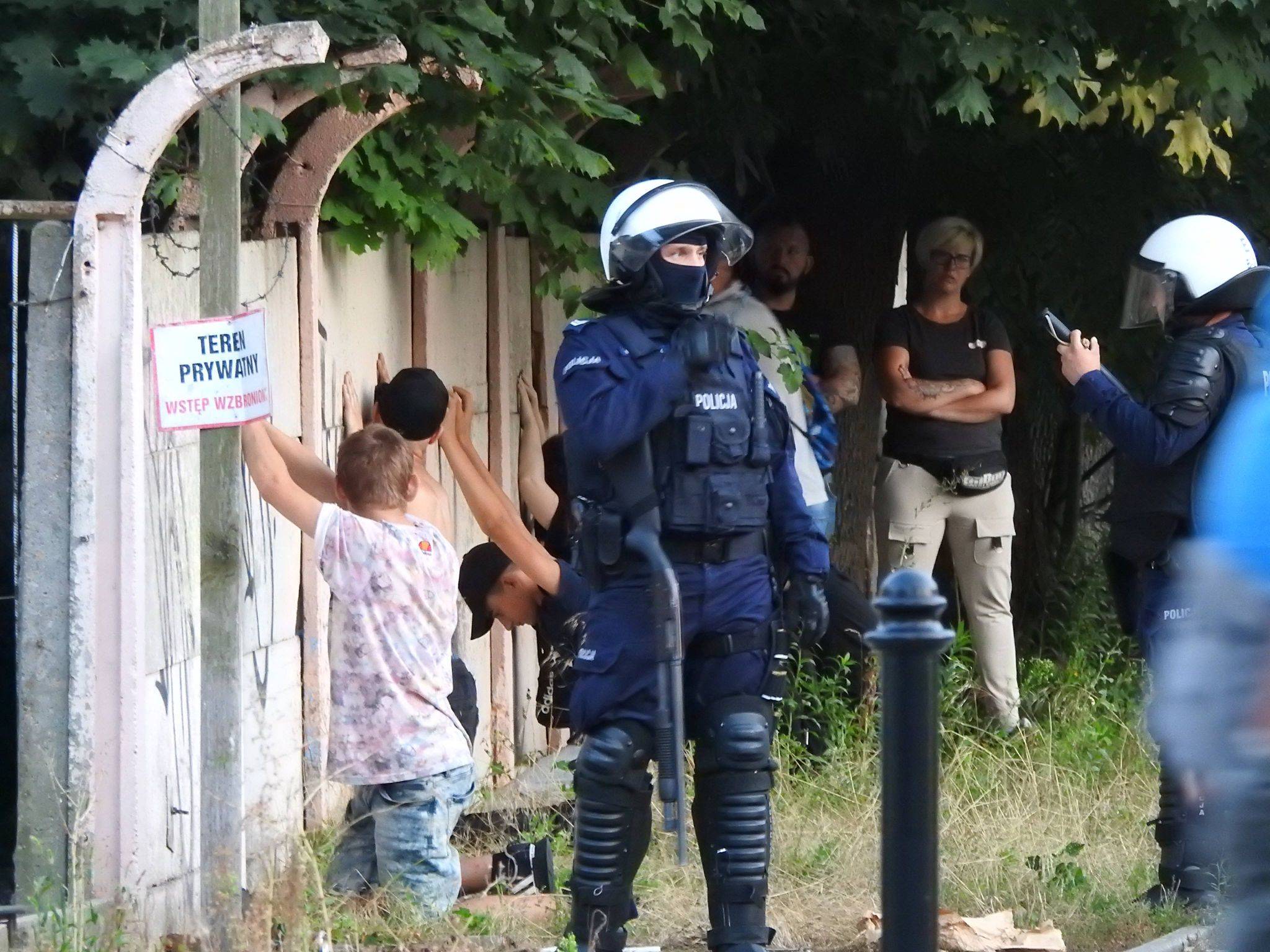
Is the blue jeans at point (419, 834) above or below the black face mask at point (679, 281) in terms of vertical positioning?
below

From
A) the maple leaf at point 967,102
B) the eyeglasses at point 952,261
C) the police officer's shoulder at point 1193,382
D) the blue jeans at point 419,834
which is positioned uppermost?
the maple leaf at point 967,102

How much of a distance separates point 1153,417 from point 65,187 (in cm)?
302

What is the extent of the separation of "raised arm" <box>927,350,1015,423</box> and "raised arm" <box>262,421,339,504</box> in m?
3.42

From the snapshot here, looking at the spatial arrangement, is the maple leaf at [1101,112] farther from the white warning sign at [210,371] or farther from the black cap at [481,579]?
the white warning sign at [210,371]

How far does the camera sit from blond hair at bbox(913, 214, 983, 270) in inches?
335

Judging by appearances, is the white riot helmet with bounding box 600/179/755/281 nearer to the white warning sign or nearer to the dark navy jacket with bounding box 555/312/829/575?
the dark navy jacket with bounding box 555/312/829/575

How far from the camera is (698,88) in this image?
26.4 ft

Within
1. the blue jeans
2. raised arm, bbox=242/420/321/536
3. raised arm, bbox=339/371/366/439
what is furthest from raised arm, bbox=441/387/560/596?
raised arm, bbox=242/420/321/536

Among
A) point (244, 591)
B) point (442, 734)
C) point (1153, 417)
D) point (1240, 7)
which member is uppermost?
point (1240, 7)

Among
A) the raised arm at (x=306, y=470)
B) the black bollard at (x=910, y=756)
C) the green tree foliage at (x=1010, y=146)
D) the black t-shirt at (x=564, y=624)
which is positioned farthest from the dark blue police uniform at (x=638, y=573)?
the green tree foliage at (x=1010, y=146)

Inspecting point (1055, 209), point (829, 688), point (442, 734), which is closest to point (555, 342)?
point (829, 688)

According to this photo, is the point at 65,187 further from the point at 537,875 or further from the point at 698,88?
the point at 698,88

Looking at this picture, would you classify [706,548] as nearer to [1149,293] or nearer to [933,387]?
[1149,293]

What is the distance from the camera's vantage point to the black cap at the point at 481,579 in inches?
264
